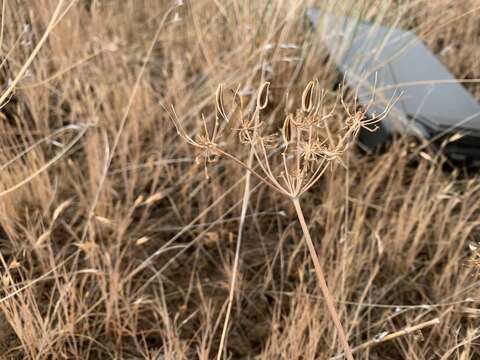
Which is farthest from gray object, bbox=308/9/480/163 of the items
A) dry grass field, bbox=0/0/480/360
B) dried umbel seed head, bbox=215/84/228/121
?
dried umbel seed head, bbox=215/84/228/121

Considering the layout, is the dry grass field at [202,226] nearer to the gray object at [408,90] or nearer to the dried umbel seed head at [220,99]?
the gray object at [408,90]

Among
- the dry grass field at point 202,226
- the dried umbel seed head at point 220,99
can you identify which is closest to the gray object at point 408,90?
the dry grass field at point 202,226

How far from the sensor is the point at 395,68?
5.33 feet

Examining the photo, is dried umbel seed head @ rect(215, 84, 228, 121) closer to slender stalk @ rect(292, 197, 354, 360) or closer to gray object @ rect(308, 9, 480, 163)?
slender stalk @ rect(292, 197, 354, 360)

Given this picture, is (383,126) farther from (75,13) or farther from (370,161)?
(75,13)

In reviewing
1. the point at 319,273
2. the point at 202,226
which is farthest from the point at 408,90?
the point at 319,273

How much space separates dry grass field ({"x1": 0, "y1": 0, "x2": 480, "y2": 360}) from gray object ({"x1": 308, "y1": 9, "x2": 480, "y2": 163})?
0.16ft

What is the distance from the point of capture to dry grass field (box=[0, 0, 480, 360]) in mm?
1043

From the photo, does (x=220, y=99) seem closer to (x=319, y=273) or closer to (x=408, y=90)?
(x=319, y=273)

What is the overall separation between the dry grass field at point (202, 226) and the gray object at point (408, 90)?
5 centimetres

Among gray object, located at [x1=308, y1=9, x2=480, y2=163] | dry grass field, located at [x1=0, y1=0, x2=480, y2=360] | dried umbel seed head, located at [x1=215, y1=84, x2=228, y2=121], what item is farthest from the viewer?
gray object, located at [x1=308, y1=9, x2=480, y2=163]

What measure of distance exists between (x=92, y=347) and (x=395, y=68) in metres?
1.09

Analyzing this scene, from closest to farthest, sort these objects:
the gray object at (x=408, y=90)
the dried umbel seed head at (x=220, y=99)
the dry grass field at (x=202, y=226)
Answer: the dried umbel seed head at (x=220, y=99), the dry grass field at (x=202, y=226), the gray object at (x=408, y=90)

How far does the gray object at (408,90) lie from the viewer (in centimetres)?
145
